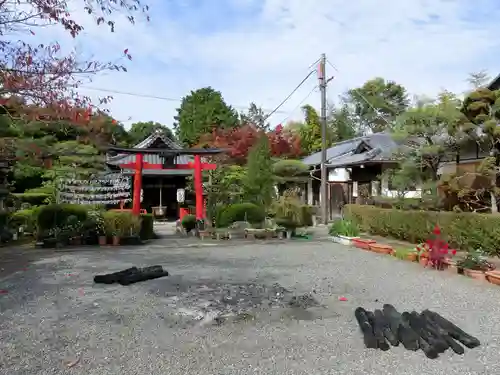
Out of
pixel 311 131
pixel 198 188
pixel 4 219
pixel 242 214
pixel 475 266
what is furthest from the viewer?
pixel 311 131

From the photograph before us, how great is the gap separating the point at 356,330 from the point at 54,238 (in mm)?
9462

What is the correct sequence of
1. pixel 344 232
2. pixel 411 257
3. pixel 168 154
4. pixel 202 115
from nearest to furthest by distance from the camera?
pixel 411 257, pixel 344 232, pixel 168 154, pixel 202 115

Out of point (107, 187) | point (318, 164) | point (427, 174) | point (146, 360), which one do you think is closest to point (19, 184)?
point (107, 187)

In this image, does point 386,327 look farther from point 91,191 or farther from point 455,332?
point 91,191

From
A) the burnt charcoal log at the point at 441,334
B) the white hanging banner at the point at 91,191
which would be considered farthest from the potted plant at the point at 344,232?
the burnt charcoal log at the point at 441,334

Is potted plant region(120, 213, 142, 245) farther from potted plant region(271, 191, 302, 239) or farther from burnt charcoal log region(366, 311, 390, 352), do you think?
burnt charcoal log region(366, 311, 390, 352)

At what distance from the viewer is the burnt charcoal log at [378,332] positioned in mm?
3956

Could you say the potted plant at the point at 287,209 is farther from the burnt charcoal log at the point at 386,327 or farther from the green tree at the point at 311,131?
the green tree at the point at 311,131

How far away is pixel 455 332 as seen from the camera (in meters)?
4.23

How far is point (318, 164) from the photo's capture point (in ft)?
77.2

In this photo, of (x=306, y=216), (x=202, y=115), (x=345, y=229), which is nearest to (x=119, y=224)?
(x=345, y=229)

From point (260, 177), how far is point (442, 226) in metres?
6.83

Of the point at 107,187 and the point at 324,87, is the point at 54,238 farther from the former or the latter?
the point at 324,87

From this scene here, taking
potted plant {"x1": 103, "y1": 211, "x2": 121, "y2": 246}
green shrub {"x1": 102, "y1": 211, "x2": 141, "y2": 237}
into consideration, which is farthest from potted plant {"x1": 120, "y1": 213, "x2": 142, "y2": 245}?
potted plant {"x1": 103, "y1": 211, "x2": 121, "y2": 246}
